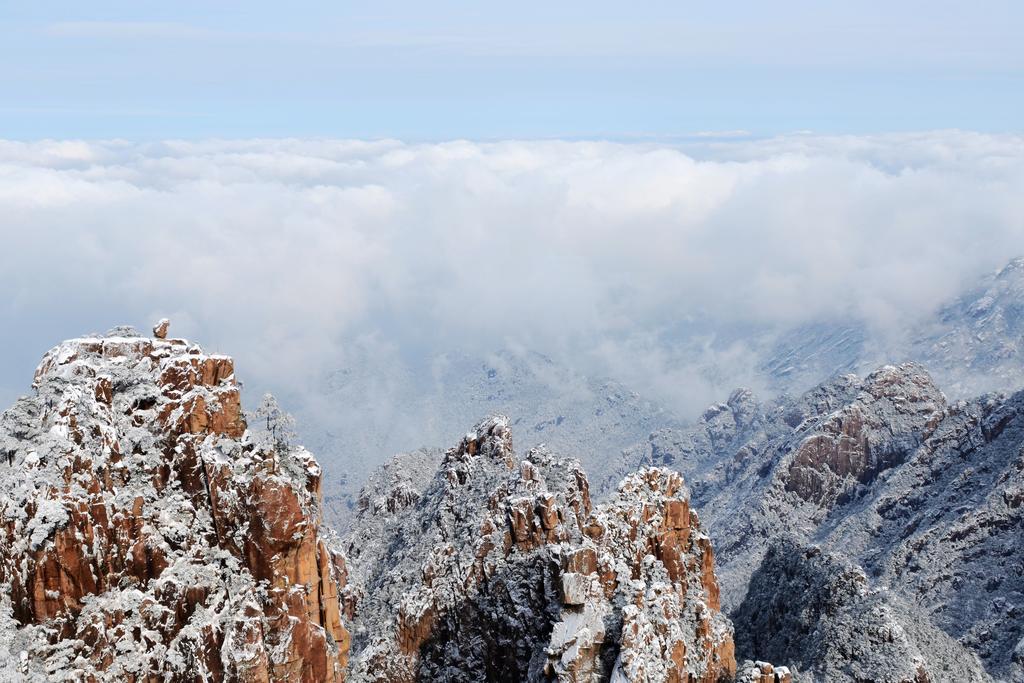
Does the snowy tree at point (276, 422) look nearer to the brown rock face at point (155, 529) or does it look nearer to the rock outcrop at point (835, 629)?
the brown rock face at point (155, 529)

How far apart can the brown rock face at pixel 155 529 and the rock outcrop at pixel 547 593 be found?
88.8 feet

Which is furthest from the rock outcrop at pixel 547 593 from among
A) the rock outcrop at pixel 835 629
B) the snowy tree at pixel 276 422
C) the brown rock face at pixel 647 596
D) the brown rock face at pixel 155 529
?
the rock outcrop at pixel 835 629

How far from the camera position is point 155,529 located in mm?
76688

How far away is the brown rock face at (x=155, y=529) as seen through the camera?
7294cm

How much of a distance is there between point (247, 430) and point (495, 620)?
1715 inches

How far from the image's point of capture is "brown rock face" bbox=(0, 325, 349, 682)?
239 ft

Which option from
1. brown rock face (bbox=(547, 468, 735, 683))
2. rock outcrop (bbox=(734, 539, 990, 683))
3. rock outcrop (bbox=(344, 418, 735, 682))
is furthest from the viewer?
rock outcrop (bbox=(734, 539, 990, 683))

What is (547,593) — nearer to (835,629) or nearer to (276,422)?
(276,422)

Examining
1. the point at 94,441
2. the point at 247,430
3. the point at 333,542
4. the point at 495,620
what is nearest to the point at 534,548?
the point at 495,620

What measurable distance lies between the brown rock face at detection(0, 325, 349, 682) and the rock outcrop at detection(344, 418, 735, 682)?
88.8 ft

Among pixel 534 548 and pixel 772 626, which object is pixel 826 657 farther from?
pixel 534 548

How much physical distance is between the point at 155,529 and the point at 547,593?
151 feet

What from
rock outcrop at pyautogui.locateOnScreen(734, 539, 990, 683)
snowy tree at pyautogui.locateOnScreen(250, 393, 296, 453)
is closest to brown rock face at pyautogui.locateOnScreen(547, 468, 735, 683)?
snowy tree at pyautogui.locateOnScreen(250, 393, 296, 453)

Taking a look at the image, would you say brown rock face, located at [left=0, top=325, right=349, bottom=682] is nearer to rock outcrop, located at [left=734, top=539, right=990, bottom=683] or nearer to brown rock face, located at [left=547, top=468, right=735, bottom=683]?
brown rock face, located at [left=547, top=468, right=735, bottom=683]
